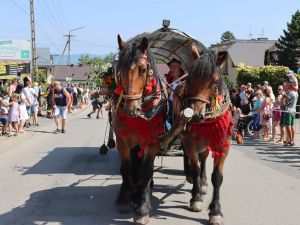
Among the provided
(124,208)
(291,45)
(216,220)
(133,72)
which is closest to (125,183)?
(124,208)

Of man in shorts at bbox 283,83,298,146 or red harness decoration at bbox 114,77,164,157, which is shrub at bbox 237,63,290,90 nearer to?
man in shorts at bbox 283,83,298,146

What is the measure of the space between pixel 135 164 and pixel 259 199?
193 cm

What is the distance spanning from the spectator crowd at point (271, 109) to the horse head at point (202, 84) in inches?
303

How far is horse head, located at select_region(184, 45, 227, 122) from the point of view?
5078 millimetres

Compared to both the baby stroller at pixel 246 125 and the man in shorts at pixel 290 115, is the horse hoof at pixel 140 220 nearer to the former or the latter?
the man in shorts at pixel 290 115

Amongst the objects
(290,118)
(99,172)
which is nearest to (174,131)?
(99,172)

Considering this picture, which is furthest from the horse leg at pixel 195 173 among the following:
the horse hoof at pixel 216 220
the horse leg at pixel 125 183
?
the horse leg at pixel 125 183

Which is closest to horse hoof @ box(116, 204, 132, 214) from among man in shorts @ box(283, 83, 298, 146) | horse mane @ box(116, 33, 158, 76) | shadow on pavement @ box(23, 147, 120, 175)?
horse mane @ box(116, 33, 158, 76)

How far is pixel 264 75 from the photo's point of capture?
34125 millimetres

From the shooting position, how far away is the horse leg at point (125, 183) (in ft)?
20.2

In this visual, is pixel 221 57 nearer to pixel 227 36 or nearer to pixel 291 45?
pixel 291 45

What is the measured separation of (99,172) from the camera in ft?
29.4

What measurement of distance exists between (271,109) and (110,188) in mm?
8858

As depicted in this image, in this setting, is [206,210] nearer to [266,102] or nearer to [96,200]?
[96,200]
